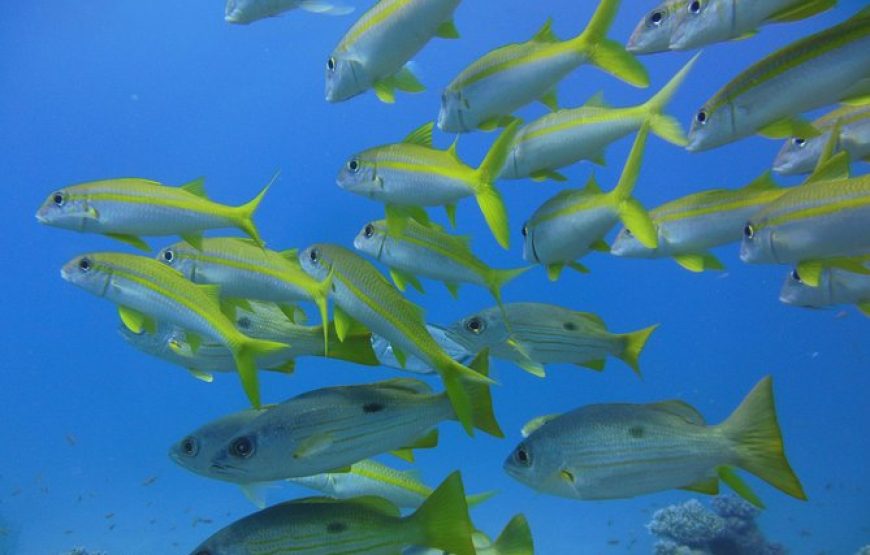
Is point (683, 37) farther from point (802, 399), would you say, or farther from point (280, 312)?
point (802, 399)

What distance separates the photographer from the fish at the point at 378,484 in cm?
370

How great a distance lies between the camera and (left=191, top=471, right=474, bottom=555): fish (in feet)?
7.77

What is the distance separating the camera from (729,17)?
254cm

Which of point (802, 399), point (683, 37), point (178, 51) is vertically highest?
point (178, 51)

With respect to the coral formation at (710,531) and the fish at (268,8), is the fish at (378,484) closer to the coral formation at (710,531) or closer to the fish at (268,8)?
the fish at (268,8)

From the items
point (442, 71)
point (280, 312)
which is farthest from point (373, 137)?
point (280, 312)

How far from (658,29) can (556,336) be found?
4.99 feet

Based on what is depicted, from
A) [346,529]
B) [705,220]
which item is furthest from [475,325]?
[346,529]

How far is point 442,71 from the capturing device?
128ft

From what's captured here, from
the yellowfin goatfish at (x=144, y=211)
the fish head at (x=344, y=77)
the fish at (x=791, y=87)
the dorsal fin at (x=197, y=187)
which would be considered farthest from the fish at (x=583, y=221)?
the dorsal fin at (x=197, y=187)

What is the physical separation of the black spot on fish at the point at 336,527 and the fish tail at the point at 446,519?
242 mm

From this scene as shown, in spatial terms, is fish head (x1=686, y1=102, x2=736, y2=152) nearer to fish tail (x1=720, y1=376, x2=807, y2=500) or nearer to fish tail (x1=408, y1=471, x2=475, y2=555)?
fish tail (x1=720, y1=376, x2=807, y2=500)

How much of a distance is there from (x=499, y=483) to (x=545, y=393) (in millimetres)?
20430

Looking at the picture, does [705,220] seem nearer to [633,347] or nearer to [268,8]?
[633,347]
